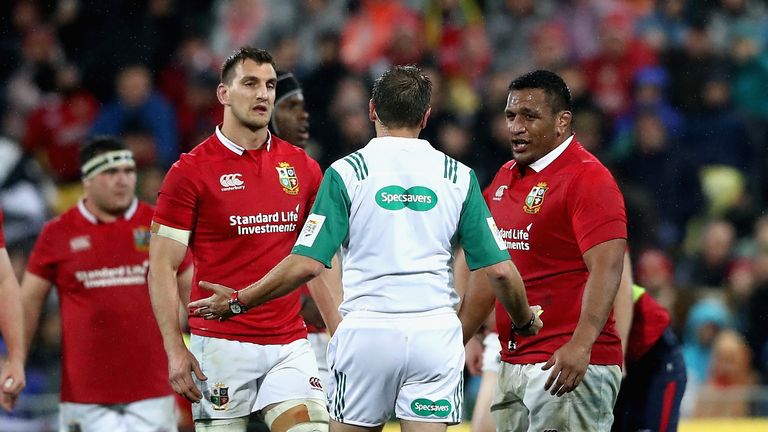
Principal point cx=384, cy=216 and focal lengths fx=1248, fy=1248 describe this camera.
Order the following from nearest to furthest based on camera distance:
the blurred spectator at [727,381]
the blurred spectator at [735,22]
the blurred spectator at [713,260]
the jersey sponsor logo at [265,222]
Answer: the jersey sponsor logo at [265,222] < the blurred spectator at [727,381] < the blurred spectator at [713,260] < the blurred spectator at [735,22]

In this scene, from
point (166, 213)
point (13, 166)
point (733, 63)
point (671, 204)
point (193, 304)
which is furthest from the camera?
point (733, 63)

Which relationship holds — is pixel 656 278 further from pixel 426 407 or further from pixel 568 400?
pixel 426 407

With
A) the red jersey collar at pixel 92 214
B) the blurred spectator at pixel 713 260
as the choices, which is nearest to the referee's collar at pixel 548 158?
the red jersey collar at pixel 92 214

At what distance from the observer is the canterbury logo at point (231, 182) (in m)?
6.37

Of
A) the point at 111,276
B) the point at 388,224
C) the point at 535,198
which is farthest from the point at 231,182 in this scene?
the point at 111,276

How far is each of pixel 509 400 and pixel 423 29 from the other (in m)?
8.45

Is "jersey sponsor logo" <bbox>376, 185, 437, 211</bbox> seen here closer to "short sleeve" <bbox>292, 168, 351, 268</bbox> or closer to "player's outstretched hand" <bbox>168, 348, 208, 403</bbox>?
"short sleeve" <bbox>292, 168, 351, 268</bbox>

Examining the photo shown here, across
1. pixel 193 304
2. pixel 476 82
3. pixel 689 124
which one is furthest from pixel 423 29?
pixel 193 304

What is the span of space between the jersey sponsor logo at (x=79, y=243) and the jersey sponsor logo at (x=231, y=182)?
80.9 inches

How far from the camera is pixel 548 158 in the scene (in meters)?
6.43

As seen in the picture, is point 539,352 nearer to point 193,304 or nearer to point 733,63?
point 193,304

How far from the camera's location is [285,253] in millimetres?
6469

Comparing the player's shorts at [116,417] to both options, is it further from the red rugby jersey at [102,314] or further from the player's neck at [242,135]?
the player's neck at [242,135]

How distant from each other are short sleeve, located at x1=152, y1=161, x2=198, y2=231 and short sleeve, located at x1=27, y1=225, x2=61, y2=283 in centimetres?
206
